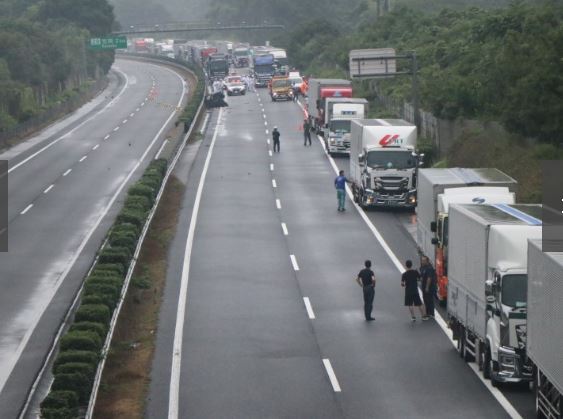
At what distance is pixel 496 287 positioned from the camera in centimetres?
2342

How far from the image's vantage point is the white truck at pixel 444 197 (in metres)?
31.9

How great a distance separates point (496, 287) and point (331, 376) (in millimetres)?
4081

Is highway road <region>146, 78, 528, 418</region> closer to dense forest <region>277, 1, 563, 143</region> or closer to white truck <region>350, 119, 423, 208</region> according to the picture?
white truck <region>350, 119, 423, 208</region>

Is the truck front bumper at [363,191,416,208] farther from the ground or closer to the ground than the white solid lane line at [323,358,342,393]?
closer to the ground

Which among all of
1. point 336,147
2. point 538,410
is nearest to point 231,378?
point 538,410

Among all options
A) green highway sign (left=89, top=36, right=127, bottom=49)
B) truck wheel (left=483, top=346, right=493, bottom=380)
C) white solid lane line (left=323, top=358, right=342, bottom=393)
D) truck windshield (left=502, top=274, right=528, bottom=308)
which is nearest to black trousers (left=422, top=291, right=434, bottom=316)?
white solid lane line (left=323, top=358, right=342, bottom=393)

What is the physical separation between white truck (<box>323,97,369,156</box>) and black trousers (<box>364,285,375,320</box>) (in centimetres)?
3621

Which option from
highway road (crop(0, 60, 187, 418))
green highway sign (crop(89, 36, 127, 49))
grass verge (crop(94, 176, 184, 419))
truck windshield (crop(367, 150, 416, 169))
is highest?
green highway sign (crop(89, 36, 127, 49))

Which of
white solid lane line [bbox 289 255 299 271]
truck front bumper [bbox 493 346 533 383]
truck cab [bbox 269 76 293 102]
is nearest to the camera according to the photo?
truck front bumper [bbox 493 346 533 383]

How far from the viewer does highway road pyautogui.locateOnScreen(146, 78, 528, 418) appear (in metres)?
23.5

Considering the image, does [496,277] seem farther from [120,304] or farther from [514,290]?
[120,304]

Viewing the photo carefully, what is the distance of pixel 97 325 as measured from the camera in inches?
1017

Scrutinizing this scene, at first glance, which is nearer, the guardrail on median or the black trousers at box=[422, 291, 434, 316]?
the guardrail on median

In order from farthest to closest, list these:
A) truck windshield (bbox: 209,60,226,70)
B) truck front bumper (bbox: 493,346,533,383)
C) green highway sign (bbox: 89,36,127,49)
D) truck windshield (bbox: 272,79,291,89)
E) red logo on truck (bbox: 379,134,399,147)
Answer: green highway sign (bbox: 89,36,127,49)
truck windshield (bbox: 209,60,226,70)
truck windshield (bbox: 272,79,291,89)
red logo on truck (bbox: 379,134,399,147)
truck front bumper (bbox: 493,346,533,383)
